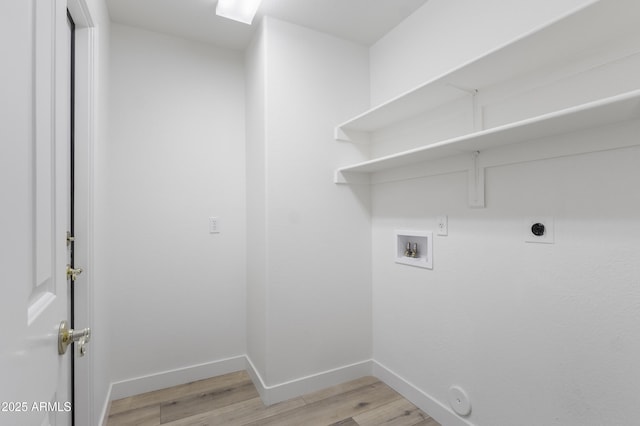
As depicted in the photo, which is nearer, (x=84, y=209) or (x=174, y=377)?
(x=84, y=209)

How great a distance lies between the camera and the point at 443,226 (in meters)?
1.70

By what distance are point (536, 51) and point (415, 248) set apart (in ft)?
3.83

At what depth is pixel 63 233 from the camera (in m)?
0.71

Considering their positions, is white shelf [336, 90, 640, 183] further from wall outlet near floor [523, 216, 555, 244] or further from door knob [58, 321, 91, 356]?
door knob [58, 321, 91, 356]

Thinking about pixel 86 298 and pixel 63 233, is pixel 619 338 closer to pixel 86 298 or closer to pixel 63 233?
pixel 63 233

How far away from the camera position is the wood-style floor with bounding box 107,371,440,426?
1.72 metres

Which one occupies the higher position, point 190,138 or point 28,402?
point 190,138

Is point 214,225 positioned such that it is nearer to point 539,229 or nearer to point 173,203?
point 173,203

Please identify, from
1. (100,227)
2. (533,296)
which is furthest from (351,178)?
(100,227)

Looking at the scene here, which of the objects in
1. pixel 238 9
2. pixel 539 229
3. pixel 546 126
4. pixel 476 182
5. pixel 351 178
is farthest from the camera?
pixel 351 178

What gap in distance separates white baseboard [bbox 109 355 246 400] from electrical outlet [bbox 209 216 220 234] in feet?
3.12

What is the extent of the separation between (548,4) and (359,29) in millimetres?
1132

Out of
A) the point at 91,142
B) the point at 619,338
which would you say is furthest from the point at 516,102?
the point at 91,142

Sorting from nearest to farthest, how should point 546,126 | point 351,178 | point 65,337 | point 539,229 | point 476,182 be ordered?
point 65,337, point 546,126, point 539,229, point 476,182, point 351,178
